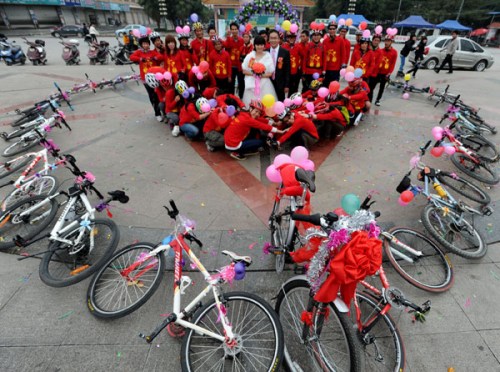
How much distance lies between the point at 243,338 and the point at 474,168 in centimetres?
519

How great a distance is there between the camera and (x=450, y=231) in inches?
140

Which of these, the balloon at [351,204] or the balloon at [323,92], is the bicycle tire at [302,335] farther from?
the balloon at [323,92]

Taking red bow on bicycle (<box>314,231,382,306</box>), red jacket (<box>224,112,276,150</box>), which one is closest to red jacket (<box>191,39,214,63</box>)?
red jacket (<box>224,112,276,150</box>)

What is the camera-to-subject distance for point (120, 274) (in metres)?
2.91

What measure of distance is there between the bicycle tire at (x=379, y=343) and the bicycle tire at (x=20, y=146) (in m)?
6.72

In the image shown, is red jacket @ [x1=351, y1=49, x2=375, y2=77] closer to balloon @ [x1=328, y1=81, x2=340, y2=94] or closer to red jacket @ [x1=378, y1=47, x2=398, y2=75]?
red jacket @ [x1=378, y1=47, x2=398, y2=75]

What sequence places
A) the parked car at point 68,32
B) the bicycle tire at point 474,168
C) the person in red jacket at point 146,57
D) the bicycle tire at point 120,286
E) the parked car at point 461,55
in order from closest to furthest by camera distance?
the bicycle tire at point 120,286, the bicycle tire at point 474,168, the person in red jacket at point 146,57, the parked car at point 461,55, the parked car at point 68,32

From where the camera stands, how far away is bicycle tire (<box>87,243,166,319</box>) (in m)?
2.65

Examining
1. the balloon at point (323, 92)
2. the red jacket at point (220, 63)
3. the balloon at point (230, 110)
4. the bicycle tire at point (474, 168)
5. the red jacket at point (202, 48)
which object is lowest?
the bicycle tire at point (474, 168)

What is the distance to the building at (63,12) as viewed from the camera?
110ft

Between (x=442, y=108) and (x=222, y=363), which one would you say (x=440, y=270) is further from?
(x=442, y=108)

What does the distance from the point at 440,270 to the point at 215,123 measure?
4598mm

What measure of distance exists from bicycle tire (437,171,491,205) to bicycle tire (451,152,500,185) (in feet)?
1.39

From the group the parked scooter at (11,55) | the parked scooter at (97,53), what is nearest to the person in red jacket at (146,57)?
the parked scooter at (97,53)
